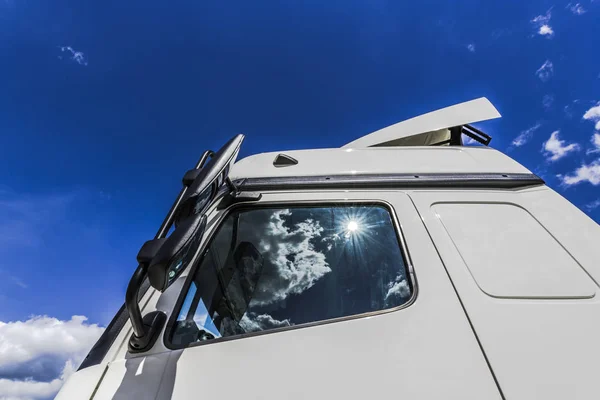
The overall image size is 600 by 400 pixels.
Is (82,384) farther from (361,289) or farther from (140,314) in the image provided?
(361,289)

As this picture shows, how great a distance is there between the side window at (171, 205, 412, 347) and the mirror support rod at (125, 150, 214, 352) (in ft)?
0.24

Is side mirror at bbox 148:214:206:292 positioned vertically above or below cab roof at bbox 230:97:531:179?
below

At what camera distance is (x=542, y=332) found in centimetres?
104

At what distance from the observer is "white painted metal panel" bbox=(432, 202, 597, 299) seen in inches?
45.1

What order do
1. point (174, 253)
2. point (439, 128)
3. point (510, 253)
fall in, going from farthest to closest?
point (439, 128) < point (510, 253) < point (174, 253)

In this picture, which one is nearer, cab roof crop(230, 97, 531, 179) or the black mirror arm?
the black mirror arm

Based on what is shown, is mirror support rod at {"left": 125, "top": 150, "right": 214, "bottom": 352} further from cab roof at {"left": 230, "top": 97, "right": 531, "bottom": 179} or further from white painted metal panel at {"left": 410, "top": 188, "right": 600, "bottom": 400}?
white painted metal panel at {"left": 410, "top": 188, "right": 600, "bottom": 400}

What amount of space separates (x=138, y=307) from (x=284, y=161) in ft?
3.33

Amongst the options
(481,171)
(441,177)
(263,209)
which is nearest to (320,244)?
(263,209)

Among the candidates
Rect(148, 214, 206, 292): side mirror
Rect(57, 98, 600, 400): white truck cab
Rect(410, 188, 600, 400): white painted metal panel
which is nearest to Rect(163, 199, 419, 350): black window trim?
Rect(57, 98, 600, 400): white truck cab

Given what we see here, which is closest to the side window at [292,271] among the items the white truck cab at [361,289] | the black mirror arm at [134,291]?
the white truck cab at [361,289]

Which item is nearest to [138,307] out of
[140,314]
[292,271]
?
[140,314]

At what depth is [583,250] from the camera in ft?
4.09

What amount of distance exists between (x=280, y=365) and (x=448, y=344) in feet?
1.73
